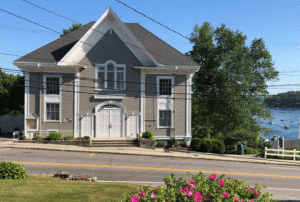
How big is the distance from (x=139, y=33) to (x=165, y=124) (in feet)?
38.4

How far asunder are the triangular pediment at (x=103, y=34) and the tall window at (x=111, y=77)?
2.27 meters

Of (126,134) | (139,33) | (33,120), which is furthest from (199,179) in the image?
(139,33)

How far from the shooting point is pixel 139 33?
29.8 metres

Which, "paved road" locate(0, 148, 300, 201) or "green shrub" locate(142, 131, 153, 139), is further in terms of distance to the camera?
"green shrub" locate(142, 131, 153, 139)

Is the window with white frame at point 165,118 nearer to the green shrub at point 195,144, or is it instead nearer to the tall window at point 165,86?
the tall window at point 165,86

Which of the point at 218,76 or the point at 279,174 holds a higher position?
the point at 218,76

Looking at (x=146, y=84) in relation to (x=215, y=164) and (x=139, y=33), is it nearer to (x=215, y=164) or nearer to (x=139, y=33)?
(x=139, y=33)

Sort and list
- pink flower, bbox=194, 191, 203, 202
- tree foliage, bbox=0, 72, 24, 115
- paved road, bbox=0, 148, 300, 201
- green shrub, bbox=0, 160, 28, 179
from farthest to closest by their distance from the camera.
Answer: tree foliage, bbox=0, 72, 24, 115, paved road, bbox=0, 148, 300, 201, green shrub, bbox=0, 160, 28, 179, pink flower, bbox=194, 191, 203, 202

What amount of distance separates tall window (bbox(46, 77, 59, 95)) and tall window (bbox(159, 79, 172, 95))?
10259mm

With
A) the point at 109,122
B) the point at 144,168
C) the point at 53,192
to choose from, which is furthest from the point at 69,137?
the point at 53,192

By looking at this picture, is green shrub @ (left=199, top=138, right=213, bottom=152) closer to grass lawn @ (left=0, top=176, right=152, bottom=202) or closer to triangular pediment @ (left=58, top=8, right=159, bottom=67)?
triangular pediment @ (left=58, top=8, right=159, bottom=67)

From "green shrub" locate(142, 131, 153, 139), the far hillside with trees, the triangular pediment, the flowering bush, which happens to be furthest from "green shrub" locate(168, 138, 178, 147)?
the flowering bush

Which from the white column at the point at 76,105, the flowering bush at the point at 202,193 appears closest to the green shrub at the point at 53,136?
the white column at the point at 76,105

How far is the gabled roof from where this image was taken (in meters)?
24.6
